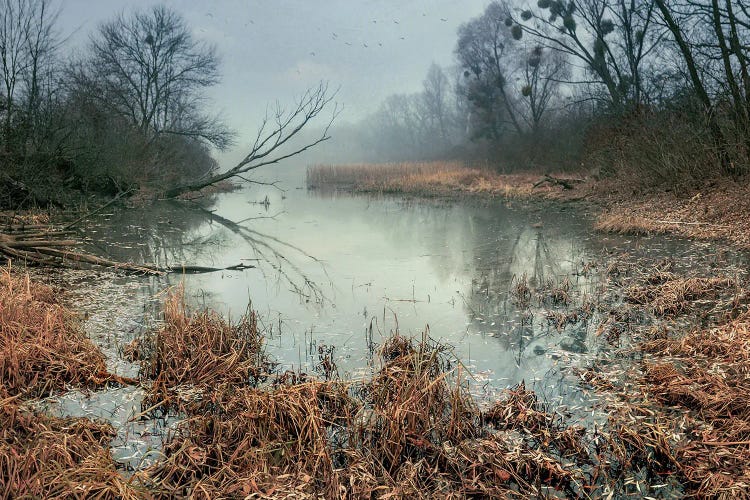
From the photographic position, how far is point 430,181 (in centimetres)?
2522

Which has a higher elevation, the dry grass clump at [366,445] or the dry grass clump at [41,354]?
the dry grass clump at [41,354]

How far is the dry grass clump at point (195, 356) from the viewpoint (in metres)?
3.94

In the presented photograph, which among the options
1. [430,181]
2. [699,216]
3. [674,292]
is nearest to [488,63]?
[430,181]

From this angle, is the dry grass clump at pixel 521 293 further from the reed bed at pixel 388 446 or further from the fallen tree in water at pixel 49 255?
the fallen tree in water at pixel 49 255

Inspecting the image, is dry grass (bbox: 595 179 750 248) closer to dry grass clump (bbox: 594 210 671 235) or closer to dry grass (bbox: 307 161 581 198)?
dry grass clump (bbox: 594 210 671 235)

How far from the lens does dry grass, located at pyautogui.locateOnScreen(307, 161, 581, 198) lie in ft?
66.3

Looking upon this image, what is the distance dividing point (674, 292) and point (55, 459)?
18.4ft

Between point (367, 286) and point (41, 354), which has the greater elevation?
point (41, 354)

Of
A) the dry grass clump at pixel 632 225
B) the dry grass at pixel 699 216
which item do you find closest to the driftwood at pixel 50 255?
the dry grass clump at pixel 632 225

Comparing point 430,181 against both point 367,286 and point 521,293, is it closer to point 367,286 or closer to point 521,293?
point 367,286

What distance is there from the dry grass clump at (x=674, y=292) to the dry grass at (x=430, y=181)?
11.2m

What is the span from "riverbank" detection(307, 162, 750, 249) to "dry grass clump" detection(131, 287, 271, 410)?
24.8 ft

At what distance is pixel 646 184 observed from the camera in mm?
13859

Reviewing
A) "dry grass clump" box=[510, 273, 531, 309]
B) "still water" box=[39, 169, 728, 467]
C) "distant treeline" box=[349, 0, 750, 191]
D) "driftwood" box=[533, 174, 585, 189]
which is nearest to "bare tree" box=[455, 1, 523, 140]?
"distant treeline" box=[349, 0, 750, 191]
